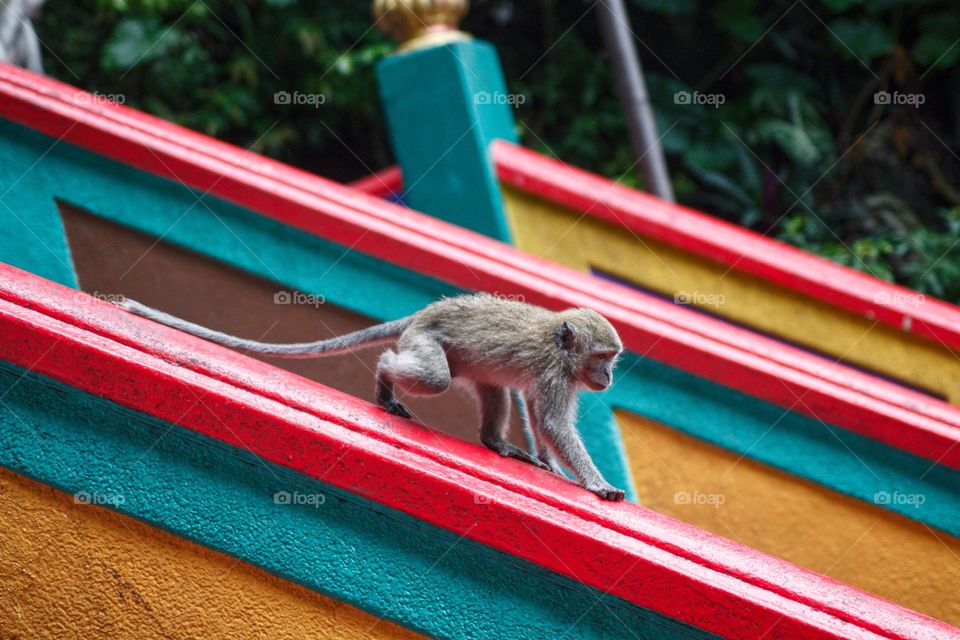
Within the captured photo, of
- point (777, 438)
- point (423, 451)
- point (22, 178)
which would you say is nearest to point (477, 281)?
point (777, 438)

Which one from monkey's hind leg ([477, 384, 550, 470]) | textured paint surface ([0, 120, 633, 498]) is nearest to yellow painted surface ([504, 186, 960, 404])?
textured paint surface ([0, 120, 633, 498])

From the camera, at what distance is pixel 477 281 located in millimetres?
3486

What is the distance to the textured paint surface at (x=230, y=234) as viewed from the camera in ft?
10.9

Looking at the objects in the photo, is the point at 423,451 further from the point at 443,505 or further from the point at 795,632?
the point at 795,632

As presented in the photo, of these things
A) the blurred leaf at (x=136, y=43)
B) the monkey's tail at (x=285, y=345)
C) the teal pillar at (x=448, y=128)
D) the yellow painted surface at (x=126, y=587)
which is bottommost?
the yellow painted surface at (x=126, y=587)

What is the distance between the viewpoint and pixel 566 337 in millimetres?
2822

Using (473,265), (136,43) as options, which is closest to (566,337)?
(473,265)

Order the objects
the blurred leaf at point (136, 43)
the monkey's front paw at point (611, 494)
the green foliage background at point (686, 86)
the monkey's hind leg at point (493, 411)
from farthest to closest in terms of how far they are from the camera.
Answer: the green foliage background at point (686, 86), the blurred leaf at point (136, 43), the monkey's hind leg at point (493, 411), the monkey's front paw at point (611, 494)

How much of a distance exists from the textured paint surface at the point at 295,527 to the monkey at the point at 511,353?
2.40 ft

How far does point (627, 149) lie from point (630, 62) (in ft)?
12.0

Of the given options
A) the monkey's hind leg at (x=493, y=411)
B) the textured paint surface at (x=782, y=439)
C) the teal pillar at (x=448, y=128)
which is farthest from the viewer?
the teal pillar at (x=448, y=128)

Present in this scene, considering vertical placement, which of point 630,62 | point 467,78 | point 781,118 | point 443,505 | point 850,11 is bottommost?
point 443,505

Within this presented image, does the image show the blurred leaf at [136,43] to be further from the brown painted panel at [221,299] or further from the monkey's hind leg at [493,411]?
the monkey's hind leg at [493,411]

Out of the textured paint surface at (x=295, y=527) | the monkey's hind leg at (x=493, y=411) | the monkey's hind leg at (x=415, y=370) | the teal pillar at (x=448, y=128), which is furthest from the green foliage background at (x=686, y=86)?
the textured paint surface at (x=295, y=527)
